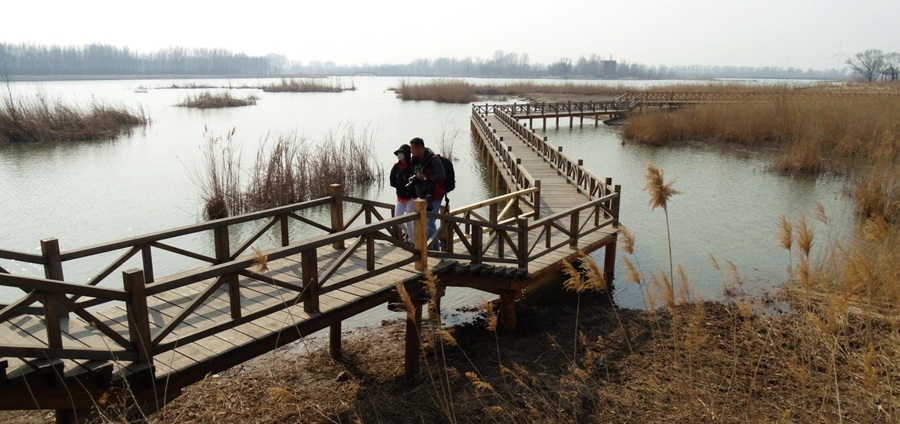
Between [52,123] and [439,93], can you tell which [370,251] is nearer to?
[52,123]

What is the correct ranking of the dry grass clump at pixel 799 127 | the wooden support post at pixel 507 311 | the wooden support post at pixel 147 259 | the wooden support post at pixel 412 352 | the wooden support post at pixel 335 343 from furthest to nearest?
1. the dry grass clump at pixel 799 127
2. the wooden support post at pixel 507 311
3. the wooden support post at pixel 335 343
4. the wooden support post at pixel 412 352
5. the wooden support post at pixel 147 259

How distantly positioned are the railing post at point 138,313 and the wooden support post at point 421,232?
2.87 metres

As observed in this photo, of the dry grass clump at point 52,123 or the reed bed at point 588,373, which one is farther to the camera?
the dry grass clump at point 52,123

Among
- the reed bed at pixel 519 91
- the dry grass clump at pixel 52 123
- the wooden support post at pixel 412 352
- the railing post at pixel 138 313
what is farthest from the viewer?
the reed bed at pixel 519 91

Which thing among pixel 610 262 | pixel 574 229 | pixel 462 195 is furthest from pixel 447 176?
pixel 462 195

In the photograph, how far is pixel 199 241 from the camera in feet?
48.3

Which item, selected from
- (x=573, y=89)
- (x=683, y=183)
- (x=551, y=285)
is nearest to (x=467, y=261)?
(x=551, y=285)

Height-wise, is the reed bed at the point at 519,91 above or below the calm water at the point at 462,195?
above

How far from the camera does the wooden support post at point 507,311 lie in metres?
8.76

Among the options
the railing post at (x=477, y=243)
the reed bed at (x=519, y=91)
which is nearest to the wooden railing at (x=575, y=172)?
the railing post at (x=477, y=243)

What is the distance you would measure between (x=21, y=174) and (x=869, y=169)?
25.6 m

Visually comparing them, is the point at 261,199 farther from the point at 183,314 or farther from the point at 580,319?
the point at 183,314

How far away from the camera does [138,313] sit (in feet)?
15.0

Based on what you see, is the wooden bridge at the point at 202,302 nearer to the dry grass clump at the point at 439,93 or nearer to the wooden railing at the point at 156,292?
the wooden railing at the point at 156,292
